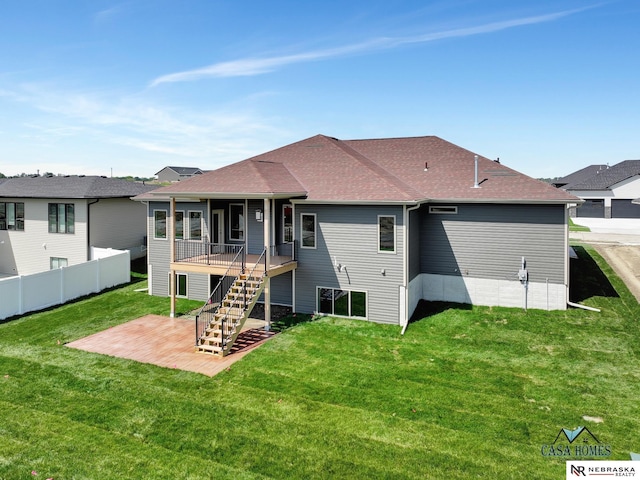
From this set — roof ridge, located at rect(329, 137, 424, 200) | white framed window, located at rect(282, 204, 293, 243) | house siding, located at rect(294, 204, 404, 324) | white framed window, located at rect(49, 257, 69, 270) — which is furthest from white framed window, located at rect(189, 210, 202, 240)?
white framed window, located at rect(49, 257, 69, 270)

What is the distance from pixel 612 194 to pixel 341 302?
130 feet

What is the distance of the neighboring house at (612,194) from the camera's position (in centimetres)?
3966

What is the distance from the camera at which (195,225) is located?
17.8 m

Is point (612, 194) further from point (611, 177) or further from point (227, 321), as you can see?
point (227, 321)

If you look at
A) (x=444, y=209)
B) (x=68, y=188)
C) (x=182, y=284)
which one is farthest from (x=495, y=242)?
(x=68, y=188)

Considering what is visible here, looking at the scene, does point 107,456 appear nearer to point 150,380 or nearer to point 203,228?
point 150,380

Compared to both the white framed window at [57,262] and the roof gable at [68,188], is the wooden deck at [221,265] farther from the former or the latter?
the white framed window at [57,262]

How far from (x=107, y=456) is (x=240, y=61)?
18610mm

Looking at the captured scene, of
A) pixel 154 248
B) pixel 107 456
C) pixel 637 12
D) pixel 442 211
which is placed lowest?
pixel 107 456

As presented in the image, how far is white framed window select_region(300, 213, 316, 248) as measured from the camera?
15.7m

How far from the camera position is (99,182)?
25547 mm

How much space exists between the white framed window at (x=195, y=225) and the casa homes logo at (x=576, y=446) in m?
14.7

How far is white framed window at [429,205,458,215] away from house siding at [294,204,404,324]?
312cm

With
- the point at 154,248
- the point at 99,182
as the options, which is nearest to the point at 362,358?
the point at 154,248
